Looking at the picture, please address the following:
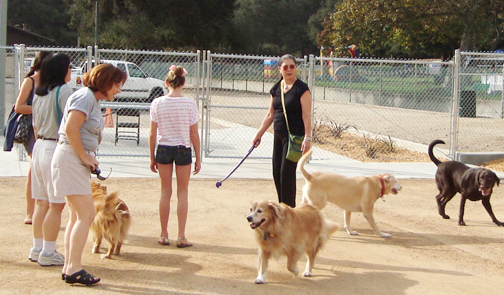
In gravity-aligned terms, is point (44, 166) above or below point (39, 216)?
above

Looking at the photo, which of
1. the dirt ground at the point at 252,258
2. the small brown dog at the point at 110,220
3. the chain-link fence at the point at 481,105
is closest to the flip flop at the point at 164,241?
the dirt ground at the point at 252,258

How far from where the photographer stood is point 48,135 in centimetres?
459

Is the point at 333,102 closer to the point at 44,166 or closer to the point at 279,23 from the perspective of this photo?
the point at 44,166

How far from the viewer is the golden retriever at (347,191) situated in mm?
6074

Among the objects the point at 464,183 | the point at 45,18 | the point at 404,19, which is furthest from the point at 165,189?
the point at 45,18

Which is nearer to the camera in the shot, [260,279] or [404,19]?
[260,279]

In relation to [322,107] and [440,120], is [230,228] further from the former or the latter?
[322,107]

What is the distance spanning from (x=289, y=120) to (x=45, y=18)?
62.0m

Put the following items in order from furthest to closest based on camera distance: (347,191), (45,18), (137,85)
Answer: (45,18), (137,85), (347,191)

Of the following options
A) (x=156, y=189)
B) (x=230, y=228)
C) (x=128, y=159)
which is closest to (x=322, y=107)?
(x=128, y=159)

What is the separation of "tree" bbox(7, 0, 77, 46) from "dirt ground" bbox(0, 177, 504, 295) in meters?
57.5

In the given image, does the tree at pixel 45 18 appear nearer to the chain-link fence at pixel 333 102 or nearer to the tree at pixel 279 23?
the tree at pixel 279 23

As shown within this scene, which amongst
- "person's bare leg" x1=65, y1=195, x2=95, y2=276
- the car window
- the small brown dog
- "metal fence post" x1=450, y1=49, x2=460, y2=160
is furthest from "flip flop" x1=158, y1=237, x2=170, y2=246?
the car window

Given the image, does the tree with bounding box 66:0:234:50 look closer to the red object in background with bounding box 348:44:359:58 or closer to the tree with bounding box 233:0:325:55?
the red object in background with bounding box 348:44:359:58
